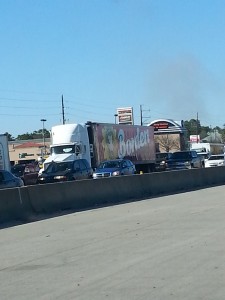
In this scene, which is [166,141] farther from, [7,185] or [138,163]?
[7,185]

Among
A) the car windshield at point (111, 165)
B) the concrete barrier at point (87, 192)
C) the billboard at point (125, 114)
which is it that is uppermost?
the billboard at point (125, 114)

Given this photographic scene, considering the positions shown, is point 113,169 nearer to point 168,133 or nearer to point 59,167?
point 59,167

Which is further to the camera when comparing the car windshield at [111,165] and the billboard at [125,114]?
the billboard at [125,114]

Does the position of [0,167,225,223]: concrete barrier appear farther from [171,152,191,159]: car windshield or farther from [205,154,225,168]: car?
[205,154,225,168]: car

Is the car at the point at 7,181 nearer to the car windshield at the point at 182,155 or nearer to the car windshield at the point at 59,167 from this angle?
the car windshield at the point at 59,167

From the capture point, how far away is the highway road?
743 cm

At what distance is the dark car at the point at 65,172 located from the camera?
1130 inches

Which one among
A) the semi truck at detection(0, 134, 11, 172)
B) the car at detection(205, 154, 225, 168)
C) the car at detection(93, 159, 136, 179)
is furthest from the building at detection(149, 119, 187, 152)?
the semi truck at detection(0, 134, 11, 172)

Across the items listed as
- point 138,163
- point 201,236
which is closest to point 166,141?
point 138,163

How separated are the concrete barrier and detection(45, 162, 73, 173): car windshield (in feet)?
19.5

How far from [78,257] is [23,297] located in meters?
2.76

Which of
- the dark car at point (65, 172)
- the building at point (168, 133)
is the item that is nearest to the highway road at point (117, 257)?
the dark car at point (65, 172)

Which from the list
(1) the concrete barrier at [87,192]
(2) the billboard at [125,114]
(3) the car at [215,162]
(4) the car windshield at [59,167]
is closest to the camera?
(1) the concrete barrier at [87,192]

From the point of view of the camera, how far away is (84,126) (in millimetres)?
38719
